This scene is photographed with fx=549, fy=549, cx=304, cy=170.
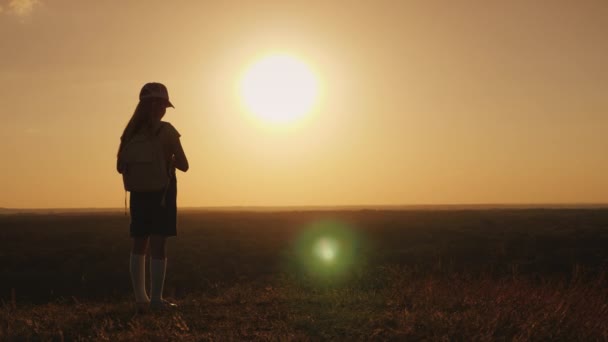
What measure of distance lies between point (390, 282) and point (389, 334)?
3.70 metres

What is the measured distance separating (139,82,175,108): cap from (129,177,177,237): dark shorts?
102 centimetres

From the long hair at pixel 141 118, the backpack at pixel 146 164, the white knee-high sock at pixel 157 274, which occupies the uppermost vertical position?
the long hair at pixel 141 118

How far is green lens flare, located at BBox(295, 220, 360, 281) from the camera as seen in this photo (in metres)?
17.5

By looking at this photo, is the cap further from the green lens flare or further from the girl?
the green lens flare

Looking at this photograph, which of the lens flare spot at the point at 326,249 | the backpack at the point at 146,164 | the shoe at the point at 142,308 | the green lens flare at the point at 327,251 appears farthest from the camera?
the lens flare spot at the point at 326,249

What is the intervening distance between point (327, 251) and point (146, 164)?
18556mm

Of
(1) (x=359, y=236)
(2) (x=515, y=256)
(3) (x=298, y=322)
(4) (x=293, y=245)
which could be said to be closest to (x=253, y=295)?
(3) (x=298, y=322)

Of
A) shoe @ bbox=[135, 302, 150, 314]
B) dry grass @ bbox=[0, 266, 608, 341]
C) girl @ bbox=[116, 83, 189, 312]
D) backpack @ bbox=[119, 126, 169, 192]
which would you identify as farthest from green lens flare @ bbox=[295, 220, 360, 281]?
backpack @ bbox=[119, 126, 169, 192]

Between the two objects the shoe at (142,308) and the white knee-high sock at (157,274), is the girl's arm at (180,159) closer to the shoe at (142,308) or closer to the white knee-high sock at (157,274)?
the white knee-high sock at (157,274)

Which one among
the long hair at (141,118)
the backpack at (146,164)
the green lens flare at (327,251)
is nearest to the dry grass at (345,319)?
the backpack at (146,164)

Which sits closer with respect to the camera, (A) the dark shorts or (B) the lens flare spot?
(A) the dark shorts

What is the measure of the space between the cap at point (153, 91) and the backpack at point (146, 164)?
391 mm

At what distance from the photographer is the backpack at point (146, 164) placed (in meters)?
5.74

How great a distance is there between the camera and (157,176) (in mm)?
5738
